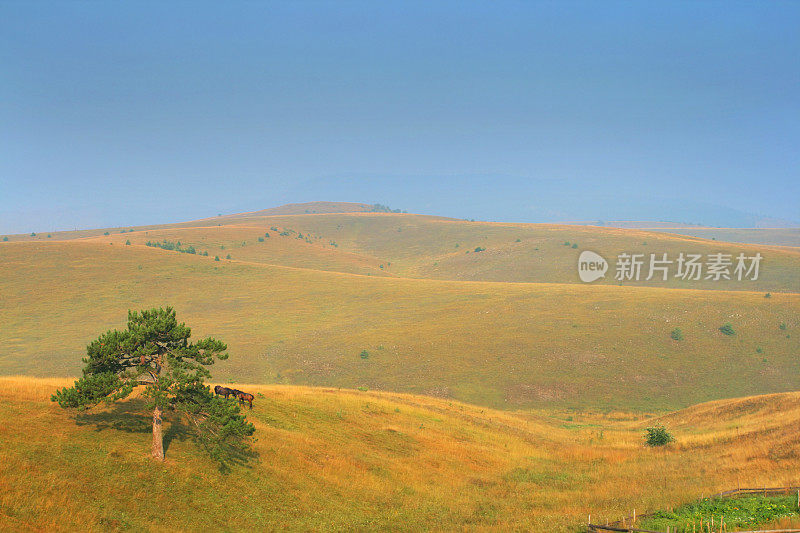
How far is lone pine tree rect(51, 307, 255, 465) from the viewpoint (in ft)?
47.4

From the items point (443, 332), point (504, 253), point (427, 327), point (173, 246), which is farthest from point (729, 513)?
point (173, 246)

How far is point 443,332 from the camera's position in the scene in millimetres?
69062

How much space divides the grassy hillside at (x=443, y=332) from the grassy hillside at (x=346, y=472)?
24987mm

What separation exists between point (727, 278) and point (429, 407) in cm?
11331

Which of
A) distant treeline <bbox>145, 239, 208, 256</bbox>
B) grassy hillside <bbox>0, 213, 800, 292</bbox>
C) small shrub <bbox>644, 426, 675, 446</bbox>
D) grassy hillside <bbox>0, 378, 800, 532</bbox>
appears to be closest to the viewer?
grassy hillside <bbox>0, 378, 800, 532</bbox>

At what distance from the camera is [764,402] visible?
3353cm

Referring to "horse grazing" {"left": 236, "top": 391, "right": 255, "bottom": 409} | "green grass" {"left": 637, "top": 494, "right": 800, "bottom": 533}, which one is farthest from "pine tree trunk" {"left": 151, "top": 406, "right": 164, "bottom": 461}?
"green grass" {"left": 637, "top": 494, "right": 800, "bottom": 533}

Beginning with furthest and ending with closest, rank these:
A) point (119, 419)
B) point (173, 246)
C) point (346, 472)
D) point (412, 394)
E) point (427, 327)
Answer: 1. point (173, 246)
2. point (427, 327)
3. point (412, 394)
4. point (346, 472)
5. point (119, 419)

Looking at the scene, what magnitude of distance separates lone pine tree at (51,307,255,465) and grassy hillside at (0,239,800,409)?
39484mm

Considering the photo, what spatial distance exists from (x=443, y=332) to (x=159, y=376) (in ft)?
185

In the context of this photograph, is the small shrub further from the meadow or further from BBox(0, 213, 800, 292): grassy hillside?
BBox(0, 213, 800, 292): grassy hillside

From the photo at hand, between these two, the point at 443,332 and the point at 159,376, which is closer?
the point at 159,376

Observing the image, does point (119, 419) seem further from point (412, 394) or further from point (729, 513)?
point (412, 394)

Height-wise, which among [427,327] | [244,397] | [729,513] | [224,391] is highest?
[224,391]
